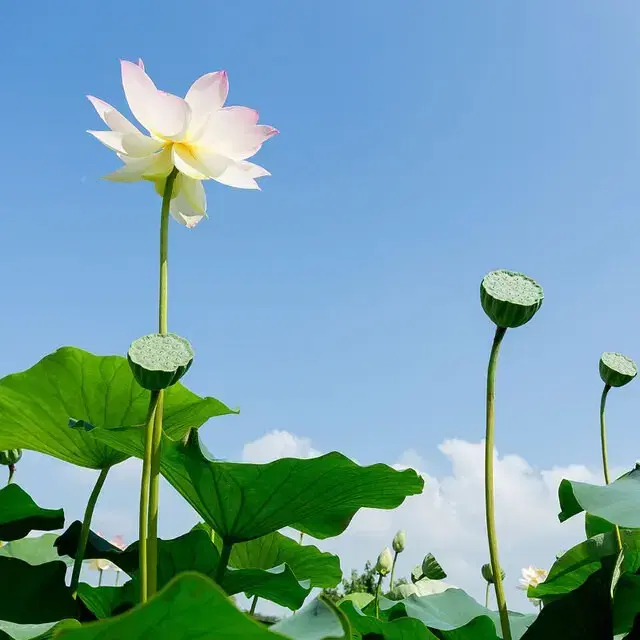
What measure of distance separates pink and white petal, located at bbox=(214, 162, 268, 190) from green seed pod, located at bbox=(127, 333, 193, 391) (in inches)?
17.2

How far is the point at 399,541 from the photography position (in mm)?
2492

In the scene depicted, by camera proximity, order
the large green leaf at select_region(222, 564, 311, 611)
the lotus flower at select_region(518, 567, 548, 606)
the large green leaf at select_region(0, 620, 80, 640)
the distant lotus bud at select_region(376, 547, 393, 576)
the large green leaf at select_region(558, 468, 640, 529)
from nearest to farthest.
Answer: the large green leaf at select_region(0, 620, 80, 640), the large green leaf at select_region(558, 468, 640, 529), the large green leaf at select_region(222, 564, 311, 611), the distant lotus bud at select_region(376, 547, 393, 576), the lotus flower at select_region(518, 567, 548, 606)

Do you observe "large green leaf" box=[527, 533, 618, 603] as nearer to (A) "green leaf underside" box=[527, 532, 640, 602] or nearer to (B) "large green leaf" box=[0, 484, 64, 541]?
(A) "green leaf underside" box=[527, 532, 640, 602]

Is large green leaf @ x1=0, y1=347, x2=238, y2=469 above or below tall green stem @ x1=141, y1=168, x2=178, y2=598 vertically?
above

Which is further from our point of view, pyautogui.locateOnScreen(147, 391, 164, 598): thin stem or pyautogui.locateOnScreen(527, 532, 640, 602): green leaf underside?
pyautogui.locateOnScreen(527, 532, 640, 602): green leaf underside

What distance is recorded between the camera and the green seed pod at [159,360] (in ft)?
2.32

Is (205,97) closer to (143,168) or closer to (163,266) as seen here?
(143,168)

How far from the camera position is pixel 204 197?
115 centimetres

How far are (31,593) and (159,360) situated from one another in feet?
1.72

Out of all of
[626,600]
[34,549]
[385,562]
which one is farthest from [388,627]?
[385,562]

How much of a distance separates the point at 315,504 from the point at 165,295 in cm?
35

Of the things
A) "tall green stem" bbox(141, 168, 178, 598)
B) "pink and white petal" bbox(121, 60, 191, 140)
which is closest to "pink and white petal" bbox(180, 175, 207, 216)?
"pink and white petal" bbox(121, 60, 191, 140)

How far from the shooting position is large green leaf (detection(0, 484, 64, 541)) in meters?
1.21

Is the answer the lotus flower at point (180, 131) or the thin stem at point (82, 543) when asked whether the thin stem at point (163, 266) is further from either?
the thin stem at point (82, 543)
